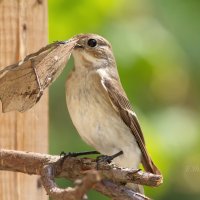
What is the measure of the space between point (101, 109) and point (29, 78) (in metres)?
0.94

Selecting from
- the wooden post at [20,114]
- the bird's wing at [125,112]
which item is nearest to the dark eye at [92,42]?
the bird's wing at [125,112]

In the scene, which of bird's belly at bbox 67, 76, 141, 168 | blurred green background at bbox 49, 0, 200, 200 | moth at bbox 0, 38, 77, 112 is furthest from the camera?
blurred green background at bbox 49, 0, 200, 200

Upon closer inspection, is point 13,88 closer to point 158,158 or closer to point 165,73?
point 158,158

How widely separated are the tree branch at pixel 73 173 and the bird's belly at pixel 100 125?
54cm

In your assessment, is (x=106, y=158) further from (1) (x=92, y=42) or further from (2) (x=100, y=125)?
(1) (x=92, y=42)

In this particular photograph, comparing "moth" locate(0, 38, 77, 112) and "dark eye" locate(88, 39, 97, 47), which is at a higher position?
"dark eye" locate(88, 39, 97, 47)

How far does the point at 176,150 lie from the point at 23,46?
187 centimetres

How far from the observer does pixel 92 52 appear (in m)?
5.79

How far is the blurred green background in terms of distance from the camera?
6.81 meters

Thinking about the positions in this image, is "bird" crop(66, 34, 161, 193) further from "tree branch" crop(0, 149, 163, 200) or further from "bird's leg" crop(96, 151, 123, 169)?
"tree branch" crop(0, 149, 163, 200)

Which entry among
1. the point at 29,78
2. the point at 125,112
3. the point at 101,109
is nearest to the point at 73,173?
the point at 29,78

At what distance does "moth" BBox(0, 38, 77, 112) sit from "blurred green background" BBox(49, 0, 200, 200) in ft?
5.87

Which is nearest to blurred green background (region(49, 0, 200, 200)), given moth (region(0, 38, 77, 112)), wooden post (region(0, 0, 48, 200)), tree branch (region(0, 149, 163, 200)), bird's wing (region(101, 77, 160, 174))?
bird's wing (region(101, 77, 160, 174))

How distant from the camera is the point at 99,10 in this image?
6812mm
